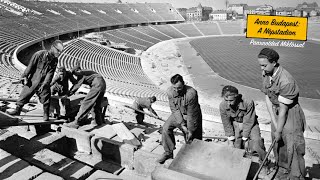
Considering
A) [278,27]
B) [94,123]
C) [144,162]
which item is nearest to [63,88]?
[94,123]

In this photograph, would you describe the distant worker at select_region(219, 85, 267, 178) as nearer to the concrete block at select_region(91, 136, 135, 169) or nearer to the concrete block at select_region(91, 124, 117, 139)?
the concrete block at select_region(91, 136, 135, 169)

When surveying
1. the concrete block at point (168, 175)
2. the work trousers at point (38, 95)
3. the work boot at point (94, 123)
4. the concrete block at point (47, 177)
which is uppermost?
the work trousers at point (38, 95)

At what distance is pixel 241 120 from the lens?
17.7 feet

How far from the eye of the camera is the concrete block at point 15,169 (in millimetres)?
4039

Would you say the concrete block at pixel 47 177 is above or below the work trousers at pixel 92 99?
below

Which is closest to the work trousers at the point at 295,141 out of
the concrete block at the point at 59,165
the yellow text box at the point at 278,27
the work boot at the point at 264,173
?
the work boot at the point at 264,173

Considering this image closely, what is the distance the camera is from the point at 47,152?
523cm

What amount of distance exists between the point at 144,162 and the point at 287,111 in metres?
2.82

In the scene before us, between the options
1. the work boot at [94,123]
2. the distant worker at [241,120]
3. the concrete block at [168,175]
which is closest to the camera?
the concrete block at [168,175]

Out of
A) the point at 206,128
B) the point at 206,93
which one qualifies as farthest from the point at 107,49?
the point at 206,128

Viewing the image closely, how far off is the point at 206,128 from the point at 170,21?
211 feet

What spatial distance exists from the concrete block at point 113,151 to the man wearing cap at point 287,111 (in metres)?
2.90

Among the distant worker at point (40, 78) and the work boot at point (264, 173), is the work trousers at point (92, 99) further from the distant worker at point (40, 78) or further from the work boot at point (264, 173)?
the work boot at point (264, 173)

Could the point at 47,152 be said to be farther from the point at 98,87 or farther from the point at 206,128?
the point at 206,128
